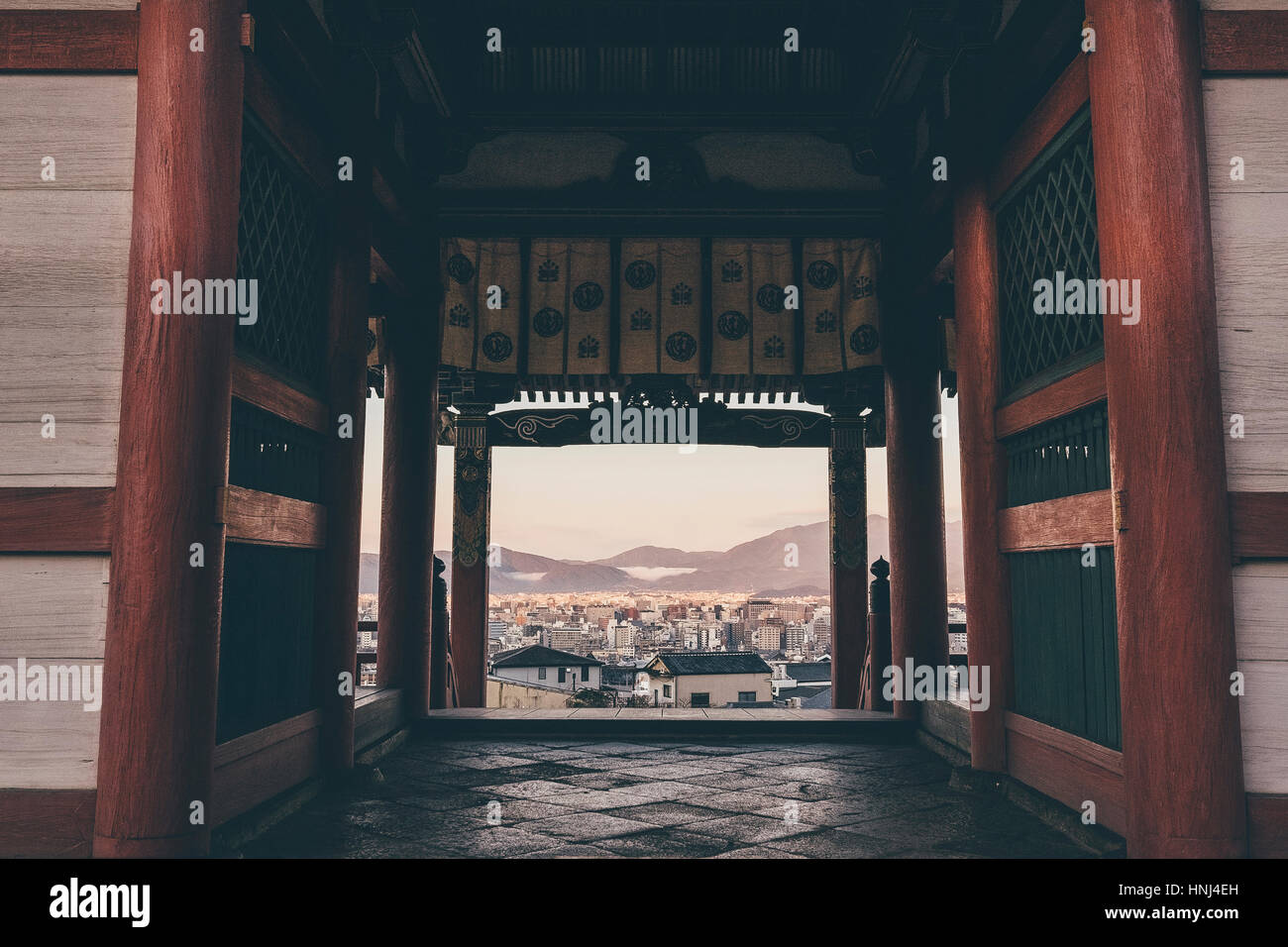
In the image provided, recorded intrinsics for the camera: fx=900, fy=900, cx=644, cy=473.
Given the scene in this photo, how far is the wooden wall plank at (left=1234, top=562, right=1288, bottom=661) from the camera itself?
2.89m

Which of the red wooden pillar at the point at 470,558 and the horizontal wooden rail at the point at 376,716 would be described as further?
the red wooden pillar at the point at 470,558

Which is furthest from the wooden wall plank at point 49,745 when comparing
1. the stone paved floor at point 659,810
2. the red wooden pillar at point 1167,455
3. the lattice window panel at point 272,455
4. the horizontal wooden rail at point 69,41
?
the red wooden pillar at point 1167,455

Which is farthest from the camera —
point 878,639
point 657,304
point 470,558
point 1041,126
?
point 470,558

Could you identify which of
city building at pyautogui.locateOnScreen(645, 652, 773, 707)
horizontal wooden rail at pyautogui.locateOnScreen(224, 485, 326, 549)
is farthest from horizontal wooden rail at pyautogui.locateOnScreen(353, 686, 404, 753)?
city building at pyautogui.locateOnScreen(645, 652, 773, 707)

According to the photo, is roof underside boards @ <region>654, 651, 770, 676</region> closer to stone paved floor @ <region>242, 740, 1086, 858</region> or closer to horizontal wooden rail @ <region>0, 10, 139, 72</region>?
stone paved floor @ <region>242, 740, 1086, 858</region>

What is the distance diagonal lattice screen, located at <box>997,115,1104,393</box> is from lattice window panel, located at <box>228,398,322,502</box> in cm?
347

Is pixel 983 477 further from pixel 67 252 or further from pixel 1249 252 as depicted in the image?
pixel 67 252

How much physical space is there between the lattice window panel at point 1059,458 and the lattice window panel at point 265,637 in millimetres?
3502

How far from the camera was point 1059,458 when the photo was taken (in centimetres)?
402

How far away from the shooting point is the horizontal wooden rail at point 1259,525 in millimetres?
2887

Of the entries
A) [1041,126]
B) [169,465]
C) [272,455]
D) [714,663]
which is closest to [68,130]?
[169,465]

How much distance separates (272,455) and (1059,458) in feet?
11.6

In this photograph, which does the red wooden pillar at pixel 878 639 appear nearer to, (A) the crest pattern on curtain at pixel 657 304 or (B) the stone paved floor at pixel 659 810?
(B) the stone paved floor at pixel 659 810
